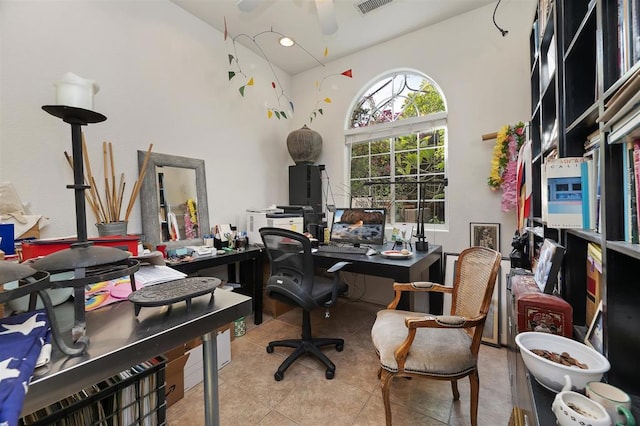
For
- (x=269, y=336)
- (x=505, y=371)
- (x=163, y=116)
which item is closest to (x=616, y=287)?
(x=505, y=371)

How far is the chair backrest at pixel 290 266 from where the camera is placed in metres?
1.85

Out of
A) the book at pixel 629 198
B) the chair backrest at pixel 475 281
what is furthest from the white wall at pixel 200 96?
the book at pixel 629 198

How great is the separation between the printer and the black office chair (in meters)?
0.71

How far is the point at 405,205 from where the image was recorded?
3.14 m

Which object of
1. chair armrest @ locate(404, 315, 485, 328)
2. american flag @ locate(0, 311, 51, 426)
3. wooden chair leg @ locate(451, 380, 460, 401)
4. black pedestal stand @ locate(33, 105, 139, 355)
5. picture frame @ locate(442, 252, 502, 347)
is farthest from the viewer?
picture frame @ locate(442, 252, 502, 347)

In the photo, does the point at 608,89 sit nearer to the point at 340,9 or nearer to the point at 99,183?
the point at 340,9

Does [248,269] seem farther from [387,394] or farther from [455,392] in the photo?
[455,392]

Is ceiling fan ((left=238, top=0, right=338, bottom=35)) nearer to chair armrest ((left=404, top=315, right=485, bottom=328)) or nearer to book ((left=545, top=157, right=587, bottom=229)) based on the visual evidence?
book ((left=545, top=157, right=587, bottom=229))

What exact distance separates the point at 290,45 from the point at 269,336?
10.6 feet

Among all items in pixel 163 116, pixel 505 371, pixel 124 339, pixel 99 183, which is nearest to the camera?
pixel 124 339

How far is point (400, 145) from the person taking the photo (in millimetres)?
3164

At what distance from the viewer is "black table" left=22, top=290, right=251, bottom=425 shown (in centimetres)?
50

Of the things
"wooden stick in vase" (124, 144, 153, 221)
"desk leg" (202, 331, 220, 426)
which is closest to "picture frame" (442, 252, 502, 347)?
"desk leg" (202, 331, 220, 426)

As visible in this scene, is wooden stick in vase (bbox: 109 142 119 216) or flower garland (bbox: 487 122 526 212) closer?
wooden stick in vase (bbox: 109 142 119 216)
